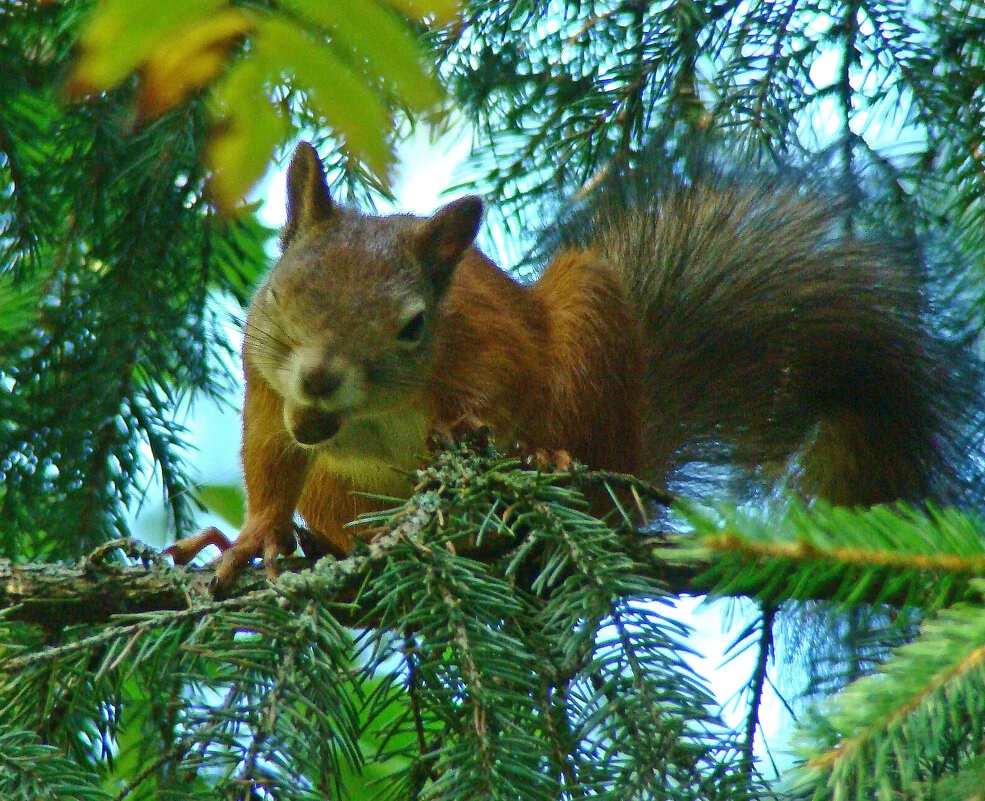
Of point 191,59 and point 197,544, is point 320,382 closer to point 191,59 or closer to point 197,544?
point 197,544

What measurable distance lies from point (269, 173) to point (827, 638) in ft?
6.13

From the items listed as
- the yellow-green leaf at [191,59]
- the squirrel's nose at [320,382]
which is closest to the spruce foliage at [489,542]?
the yellow-green leaf at [191,59]

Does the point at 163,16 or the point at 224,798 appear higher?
the point at 163,16

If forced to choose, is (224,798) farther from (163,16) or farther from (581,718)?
(163,16)

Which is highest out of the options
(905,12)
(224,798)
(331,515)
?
(905,12)

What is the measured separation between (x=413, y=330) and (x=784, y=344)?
101 cm

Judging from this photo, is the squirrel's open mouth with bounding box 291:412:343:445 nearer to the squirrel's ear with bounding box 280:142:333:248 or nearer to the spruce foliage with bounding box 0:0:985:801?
the spruce foliage with bounding box 0:0:985:801

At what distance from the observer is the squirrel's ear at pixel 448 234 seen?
2.19 meters

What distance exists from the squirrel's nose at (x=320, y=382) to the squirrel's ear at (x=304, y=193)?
0.58m

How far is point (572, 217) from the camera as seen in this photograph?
2643mm

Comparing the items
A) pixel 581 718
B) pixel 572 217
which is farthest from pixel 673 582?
pixel 572 217

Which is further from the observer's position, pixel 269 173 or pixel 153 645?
pixel 153 645

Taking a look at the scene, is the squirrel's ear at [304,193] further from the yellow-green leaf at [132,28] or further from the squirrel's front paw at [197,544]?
the yellow-green leaf at [132,28]

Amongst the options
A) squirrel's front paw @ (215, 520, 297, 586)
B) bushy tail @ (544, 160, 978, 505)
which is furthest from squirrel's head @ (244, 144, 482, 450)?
bushy tail @ (544, 160, 978, 505)
